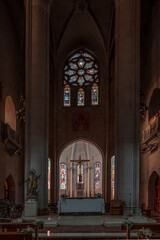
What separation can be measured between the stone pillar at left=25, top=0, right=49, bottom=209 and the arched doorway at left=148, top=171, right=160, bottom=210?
34.1 feet

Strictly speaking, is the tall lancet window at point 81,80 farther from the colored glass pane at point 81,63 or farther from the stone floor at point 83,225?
the stone floor at point 83,225

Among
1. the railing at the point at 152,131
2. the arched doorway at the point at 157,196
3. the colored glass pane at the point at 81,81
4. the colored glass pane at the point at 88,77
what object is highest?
the colored glass pane at the point at 88,77

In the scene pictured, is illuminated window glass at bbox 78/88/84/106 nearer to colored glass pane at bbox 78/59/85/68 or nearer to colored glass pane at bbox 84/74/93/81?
colored glass pane at bbox 84/74/93/81

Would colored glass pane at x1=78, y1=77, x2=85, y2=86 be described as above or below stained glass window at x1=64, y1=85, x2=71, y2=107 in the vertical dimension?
above

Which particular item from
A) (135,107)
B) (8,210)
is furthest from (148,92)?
(8,210)

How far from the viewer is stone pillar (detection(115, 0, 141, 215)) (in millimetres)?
18188

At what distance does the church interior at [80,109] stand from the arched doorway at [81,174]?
0.12 meters

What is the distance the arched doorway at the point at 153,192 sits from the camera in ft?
86.3

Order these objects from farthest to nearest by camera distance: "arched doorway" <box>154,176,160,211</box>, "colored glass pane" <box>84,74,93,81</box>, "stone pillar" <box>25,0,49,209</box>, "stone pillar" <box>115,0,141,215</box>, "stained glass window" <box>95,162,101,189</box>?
"stained glass window" <box>95,162,101,189</box> < "colored glass pane" <box>84,74,93,81</box> < "arched doorway" <box>154,176,160,211</box> < "stone pillar" <box>25,0,49,209</box> < "stone pillar" <box>115,0,141,215</box>

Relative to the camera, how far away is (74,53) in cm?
3550

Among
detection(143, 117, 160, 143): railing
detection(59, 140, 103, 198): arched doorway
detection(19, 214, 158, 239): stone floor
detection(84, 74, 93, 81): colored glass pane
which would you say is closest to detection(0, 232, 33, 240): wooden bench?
detection(19, 214, 158, 239): stone floor

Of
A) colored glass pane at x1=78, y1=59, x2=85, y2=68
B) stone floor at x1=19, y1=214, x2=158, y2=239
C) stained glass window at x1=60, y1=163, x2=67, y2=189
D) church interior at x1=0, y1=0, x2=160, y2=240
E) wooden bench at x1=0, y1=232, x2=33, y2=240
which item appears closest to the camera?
wooden bench at x1=0, y1=232, x2=33, y2=240

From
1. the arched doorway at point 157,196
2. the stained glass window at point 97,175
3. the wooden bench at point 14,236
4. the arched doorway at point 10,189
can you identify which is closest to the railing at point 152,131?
the arched doorway at point 157,196

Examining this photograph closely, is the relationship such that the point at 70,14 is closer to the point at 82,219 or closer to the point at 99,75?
the point at 99,75
